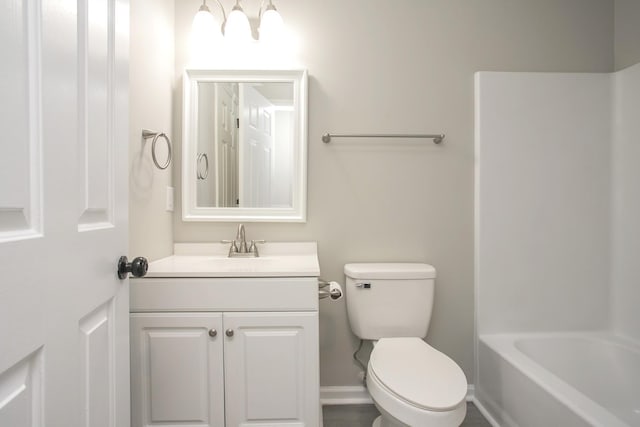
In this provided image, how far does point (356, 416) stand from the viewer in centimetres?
153

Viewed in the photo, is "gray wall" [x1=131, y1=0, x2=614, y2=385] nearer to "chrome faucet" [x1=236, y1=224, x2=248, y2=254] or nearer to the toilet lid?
"chrome faucet" [x1=236, y1=224, x2=248, y2=254]

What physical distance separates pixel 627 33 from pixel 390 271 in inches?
69.1

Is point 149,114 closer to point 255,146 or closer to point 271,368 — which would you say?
point 255,146

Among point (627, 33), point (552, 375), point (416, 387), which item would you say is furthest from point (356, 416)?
point (627, 33)

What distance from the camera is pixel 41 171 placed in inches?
20.1

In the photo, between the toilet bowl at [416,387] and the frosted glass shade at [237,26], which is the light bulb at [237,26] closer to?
the frosted glass shade at [237,26]

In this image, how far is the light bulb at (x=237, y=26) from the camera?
1.48 metres

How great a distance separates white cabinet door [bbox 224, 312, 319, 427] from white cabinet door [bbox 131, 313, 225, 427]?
0.05 meters

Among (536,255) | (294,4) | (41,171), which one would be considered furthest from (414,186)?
(41,171)

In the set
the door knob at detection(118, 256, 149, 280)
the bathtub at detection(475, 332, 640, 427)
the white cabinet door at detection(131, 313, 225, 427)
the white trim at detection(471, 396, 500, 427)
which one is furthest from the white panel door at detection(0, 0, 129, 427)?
the white trim at detection(471, 396, 500, 427)

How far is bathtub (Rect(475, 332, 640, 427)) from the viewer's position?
1.20m

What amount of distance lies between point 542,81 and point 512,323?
1.27 m

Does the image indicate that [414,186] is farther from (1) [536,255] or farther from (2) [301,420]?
(2) [301,420]

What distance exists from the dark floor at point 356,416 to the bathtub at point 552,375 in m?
0.06
